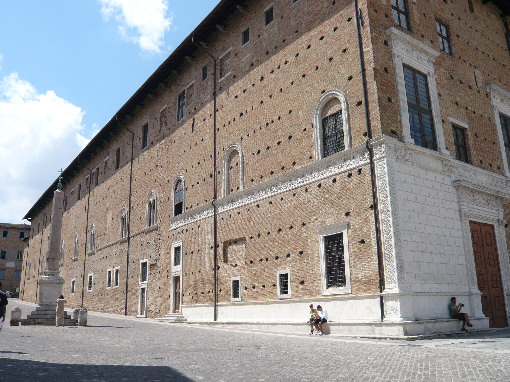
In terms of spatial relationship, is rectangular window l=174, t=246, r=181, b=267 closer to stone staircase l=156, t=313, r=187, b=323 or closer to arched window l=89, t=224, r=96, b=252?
stone staircase l=156, t=313, r=187, b=323

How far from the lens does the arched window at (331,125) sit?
41.9 feet

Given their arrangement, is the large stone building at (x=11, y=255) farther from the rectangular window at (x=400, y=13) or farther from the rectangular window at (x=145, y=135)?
the rectangular window at (x=400, y=13)

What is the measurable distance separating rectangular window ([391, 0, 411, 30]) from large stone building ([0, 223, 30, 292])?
65.4 m

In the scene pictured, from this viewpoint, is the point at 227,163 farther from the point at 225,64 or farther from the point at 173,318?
the point at 173,318

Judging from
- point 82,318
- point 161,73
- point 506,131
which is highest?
point 161,73

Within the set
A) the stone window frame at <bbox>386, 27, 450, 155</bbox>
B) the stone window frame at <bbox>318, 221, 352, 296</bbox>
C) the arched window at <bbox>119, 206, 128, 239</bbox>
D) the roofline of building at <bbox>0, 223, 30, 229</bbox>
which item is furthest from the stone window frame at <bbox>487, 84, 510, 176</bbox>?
the roofline of building at <bbox>0, 223, 30, 229</bbox>

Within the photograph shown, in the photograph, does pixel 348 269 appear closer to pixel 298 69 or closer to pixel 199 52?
pixel 298 69

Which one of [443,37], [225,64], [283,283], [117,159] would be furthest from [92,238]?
[443,37]

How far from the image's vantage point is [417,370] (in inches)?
237

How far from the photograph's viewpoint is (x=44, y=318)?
1722 cm

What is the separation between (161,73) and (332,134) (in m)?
13.3

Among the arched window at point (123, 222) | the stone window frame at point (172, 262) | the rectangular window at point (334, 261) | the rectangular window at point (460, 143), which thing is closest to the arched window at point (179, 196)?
the stone window frame at point (172, 262)

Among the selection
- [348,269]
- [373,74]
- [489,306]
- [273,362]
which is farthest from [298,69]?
[273,362]

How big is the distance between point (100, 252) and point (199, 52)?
1615 centimetres
